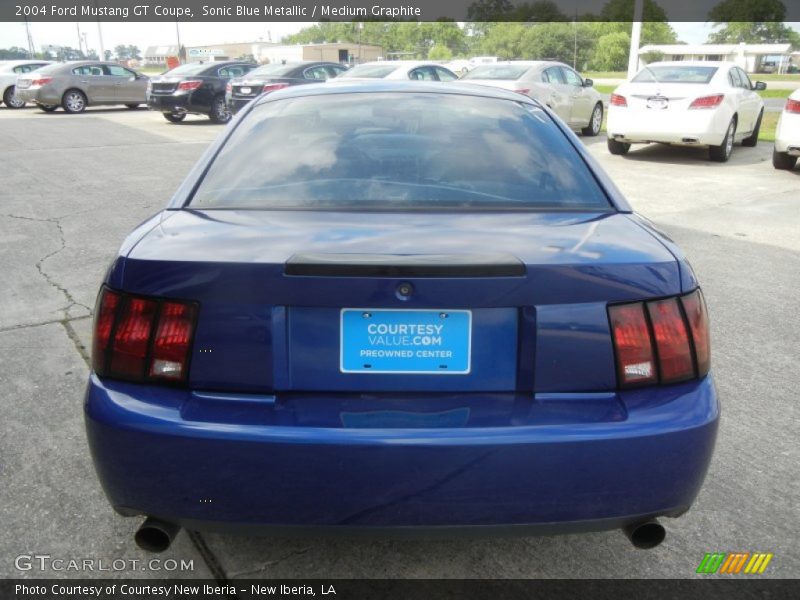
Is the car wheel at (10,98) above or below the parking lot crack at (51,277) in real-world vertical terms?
below

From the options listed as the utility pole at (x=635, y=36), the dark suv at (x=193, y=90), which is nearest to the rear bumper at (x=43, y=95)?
the dark suv at (x=193, y=90)

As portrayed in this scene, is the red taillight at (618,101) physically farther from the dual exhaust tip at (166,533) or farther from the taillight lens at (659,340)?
the dual exhaust tip at (166,533)

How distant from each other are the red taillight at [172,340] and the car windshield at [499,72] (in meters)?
12.6

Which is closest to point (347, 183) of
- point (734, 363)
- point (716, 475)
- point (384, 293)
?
point (384, 293)

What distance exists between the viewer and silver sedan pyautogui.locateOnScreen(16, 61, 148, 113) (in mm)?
20547

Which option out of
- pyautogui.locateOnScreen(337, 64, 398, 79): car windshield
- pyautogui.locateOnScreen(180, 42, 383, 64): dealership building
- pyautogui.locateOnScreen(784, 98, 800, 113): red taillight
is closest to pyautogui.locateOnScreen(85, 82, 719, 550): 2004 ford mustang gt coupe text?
pyautogui.locateOnScreen(784, 98, 800, 113): red taillight

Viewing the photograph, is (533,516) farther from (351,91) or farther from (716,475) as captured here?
(351,91)

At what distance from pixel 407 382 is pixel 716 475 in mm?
1636

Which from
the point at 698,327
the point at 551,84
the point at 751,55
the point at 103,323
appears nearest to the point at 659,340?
the point at 698,327

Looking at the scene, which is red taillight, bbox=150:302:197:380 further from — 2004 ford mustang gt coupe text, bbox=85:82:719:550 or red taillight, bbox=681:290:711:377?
red taillight, bbox=681:290:711:377

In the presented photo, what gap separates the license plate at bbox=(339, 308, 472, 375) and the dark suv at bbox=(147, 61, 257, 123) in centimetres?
1773

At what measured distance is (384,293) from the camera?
180 centimetres

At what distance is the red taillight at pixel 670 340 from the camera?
1946 millimetres

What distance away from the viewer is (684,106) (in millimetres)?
11141
